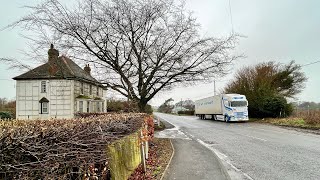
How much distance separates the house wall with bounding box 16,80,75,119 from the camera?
39500mm

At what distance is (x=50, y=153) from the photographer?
146 inches

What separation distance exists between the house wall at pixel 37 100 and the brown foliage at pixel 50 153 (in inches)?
1406

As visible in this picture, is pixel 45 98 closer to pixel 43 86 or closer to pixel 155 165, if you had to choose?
pixel 43 86

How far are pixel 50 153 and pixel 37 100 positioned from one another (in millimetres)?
39486

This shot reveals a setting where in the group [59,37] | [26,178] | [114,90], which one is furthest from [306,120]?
[26,178]

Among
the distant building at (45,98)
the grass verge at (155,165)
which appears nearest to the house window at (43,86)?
the distant building at (45,98)

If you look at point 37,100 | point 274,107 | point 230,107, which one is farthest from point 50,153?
point 37,100

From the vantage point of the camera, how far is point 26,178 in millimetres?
3236

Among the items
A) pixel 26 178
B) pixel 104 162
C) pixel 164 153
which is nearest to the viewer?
pixel 26 178

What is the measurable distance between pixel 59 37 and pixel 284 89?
3807 cm

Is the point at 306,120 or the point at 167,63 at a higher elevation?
the point at 167,63

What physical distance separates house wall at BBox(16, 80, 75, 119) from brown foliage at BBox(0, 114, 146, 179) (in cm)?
3572

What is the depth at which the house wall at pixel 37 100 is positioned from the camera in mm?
39500

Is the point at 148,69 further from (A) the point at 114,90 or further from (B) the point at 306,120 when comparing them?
(B) the point at 306,120
